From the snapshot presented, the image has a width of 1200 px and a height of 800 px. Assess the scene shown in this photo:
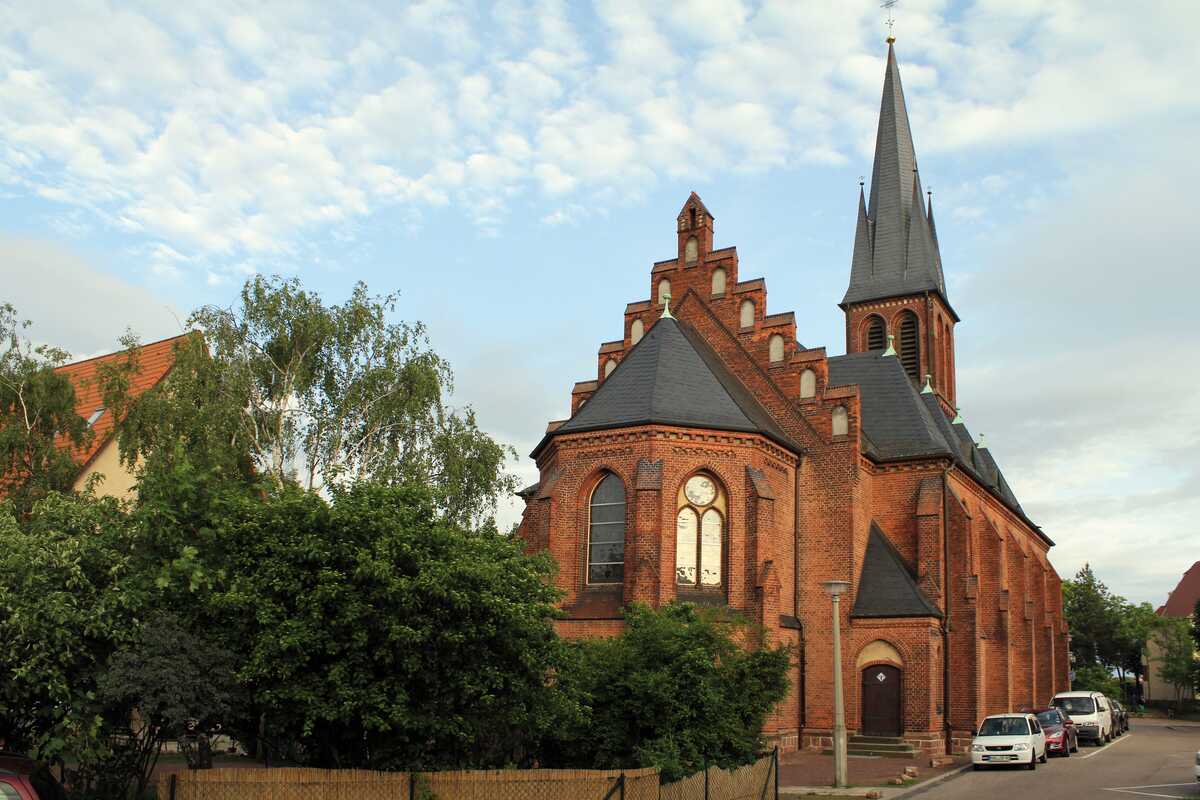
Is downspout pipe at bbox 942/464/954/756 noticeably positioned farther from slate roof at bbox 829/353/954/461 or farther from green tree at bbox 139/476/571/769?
green tree at bbox 139/476/571/769

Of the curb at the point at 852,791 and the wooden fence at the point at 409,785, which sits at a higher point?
the wooden fence at the point at 409,785

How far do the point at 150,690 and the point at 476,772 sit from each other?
4.45 meters

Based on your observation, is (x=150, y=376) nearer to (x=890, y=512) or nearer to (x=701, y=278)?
(x=701, y=278)

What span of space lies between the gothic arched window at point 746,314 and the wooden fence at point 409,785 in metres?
20.1

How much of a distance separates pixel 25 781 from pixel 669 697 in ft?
31.1

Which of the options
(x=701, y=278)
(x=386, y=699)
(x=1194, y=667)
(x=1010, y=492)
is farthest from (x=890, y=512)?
(x=1194, y=667)

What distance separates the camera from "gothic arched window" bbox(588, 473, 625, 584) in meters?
29.2

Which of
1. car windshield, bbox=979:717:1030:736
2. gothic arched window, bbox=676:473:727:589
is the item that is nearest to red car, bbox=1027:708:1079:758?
car windshield, bbox=979:717:1030:736

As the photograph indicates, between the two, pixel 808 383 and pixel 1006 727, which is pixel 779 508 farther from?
pixel 1006 727

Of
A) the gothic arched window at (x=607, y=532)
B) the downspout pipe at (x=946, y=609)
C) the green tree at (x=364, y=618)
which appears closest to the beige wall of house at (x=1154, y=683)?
the downspout pipe at (x=946, y=609)

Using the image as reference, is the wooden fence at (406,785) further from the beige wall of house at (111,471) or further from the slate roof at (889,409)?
the beige wall of house at (111,471)

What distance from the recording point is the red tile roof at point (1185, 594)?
10165 cm

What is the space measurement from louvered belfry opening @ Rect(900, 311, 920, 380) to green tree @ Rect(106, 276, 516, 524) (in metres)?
31.5

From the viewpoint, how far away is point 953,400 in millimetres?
59219
